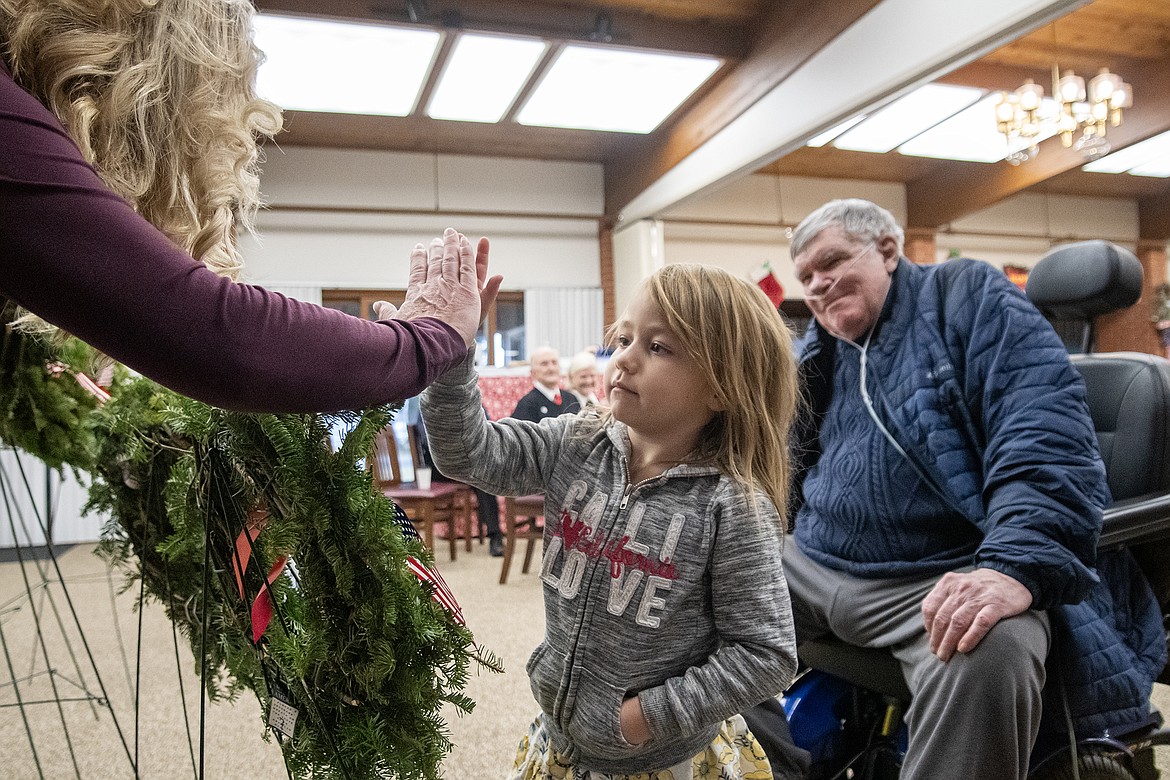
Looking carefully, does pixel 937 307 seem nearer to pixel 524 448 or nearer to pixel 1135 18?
pixel 524 448

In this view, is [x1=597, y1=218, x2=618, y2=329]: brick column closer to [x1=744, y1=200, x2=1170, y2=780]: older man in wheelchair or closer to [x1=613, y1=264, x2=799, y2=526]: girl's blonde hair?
[x1=744, y1=200, x2=1170, y2=780]: older man in wheelchair

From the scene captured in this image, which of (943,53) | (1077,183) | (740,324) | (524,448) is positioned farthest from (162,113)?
(1077,183)

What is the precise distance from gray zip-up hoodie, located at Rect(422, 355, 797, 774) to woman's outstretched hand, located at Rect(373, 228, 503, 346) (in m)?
0.13

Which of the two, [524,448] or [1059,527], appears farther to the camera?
[1059,527]

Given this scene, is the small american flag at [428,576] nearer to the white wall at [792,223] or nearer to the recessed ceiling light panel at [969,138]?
the recessed ceiling light panel at [969,138]

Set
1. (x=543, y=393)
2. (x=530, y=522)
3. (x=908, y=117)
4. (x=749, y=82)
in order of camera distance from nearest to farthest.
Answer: (x=530, y=522) → (x=543, y=393) → (x=749, y=82) → (x=908, y=117)

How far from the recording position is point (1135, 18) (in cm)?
538

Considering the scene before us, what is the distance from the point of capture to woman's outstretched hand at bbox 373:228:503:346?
0.82 metres

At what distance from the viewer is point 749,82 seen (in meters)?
5.57

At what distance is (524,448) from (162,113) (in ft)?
1.97

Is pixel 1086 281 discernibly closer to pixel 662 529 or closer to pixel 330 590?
pixel 662 529

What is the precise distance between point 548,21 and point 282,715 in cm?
505

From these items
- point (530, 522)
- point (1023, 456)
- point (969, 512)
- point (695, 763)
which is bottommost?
point (530, 522)

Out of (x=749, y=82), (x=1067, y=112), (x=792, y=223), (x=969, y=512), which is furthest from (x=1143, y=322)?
(x=969, y=512)
